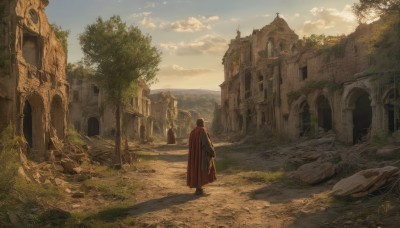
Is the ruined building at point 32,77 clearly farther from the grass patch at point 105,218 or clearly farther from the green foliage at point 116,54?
the grass patch at point 105,218

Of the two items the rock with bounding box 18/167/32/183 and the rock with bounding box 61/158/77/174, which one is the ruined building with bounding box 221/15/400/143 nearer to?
the rock with bounding box 61/158/77/174

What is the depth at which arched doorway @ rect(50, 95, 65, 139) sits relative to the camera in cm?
1653

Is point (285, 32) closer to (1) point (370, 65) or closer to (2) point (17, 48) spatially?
(1) point (370, 65)

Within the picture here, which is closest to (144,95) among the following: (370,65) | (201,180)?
(370,65)

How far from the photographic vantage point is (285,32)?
36.5 metres

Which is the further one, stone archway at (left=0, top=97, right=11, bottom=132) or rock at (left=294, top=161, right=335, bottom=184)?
stone archway at (left=0, top=97, right=11, bottom=132)

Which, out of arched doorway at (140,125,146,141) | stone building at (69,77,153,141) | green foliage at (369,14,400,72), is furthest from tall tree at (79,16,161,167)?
arched doorway at (140,125,146,141)

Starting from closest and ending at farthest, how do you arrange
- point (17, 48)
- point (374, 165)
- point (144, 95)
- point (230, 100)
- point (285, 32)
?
point (374, 165) < point (17, 48) < point (285, 32) < point (230, 100) < point (144, 95)

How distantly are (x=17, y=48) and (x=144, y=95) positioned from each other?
112ft

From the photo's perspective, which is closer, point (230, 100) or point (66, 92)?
point (66, 92)

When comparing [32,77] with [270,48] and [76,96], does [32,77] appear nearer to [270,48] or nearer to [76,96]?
[76,96]

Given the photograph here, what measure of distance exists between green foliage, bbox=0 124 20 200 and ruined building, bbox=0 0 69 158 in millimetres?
1188

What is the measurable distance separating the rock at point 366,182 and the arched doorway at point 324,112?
15.9m

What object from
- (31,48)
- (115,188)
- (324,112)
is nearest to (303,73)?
(324,112)
